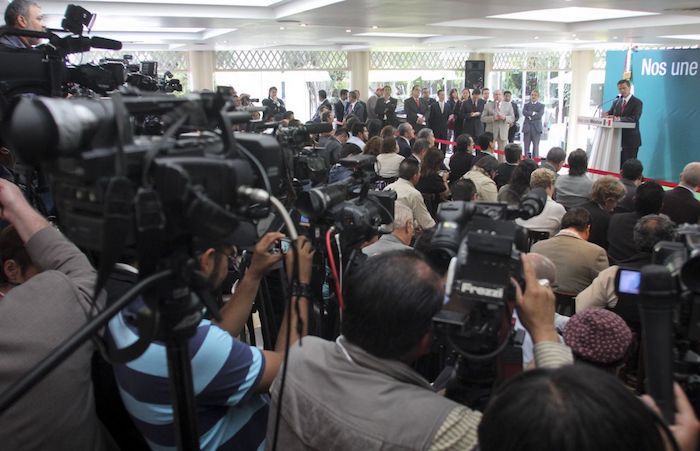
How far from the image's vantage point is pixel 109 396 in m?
1.51

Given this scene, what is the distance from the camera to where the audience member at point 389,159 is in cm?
485

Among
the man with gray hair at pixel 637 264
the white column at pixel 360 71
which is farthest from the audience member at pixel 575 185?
the white column at pixel 360 71

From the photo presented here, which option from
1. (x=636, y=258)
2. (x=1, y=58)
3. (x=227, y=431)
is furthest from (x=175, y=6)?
(x=227, y=431)

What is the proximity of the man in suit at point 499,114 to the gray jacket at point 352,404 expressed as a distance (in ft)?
32.1

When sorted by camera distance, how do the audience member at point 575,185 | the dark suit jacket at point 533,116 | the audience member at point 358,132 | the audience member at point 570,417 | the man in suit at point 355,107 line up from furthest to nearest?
the dark suit jacket at point 533,116 → the man in suit at point 355,107 → the audience member at point 358,132 → the audience member at point 575,185 → the audience member at point 570,417

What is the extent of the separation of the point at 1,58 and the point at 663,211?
3.48 metres

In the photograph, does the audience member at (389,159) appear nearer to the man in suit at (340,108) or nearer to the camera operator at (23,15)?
the camera operator at (23,15)

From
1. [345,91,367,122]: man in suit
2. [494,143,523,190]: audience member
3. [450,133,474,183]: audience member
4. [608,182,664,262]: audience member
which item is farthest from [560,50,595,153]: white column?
[608,182,664,262]: audience member

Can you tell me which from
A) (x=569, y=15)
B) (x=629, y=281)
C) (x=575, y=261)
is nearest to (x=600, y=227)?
(x=575, y=261)

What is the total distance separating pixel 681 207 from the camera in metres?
3.48

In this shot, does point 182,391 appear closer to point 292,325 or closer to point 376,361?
point 376,361

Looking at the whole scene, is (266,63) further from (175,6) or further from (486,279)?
(486,279)

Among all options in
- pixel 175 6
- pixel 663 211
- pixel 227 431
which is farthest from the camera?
pixel 175 6

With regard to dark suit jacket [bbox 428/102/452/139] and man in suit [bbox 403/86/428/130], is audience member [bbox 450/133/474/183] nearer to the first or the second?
man in suit [bbox 403/86/428/130]
